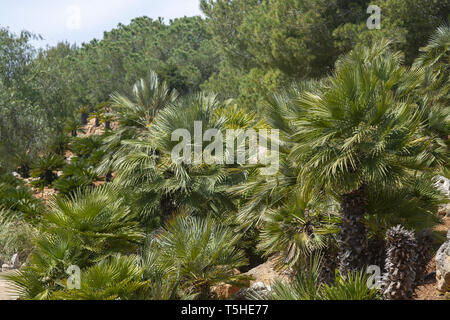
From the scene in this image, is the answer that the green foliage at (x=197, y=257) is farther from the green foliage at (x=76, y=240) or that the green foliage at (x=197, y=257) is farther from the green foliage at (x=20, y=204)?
the green foliage at (x=20, y=204)

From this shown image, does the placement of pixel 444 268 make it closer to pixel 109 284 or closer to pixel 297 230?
pixel 297 230

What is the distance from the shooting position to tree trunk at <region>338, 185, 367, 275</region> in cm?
644

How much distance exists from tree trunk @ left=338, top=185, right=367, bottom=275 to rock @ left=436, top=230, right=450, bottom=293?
0.98 meters

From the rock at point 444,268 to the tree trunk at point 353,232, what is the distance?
976 millimetres

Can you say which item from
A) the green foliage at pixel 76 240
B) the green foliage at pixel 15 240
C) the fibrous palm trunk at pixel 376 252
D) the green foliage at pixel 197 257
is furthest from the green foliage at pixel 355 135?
the green foliage at pixel 15 240

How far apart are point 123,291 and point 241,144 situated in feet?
13.2

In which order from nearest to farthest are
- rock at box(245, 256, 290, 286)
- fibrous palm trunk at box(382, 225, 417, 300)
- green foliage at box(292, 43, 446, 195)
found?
fibrous palm trunk at box(382, 225, 417, 300)
green foliage at box(292, 43, 446, 195)
rock at box(245, 256, 290, 286)

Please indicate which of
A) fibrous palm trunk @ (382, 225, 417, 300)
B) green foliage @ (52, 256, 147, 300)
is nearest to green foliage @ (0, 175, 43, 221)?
green foliage @ (52, 256, 147, 300)

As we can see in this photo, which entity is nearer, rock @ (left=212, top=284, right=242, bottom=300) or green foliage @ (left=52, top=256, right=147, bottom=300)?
green foliage @ (left=52, top=256, right=147, bottom=300)

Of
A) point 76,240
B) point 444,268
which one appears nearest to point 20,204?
point 76,240

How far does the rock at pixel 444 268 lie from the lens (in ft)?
20.2

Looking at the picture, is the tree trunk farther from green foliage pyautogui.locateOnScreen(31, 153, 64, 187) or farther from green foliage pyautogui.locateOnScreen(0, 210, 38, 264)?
green foliage pyautogui.locateOnScreen(31, 153, 64, 187)

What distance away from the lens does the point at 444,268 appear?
620cm
